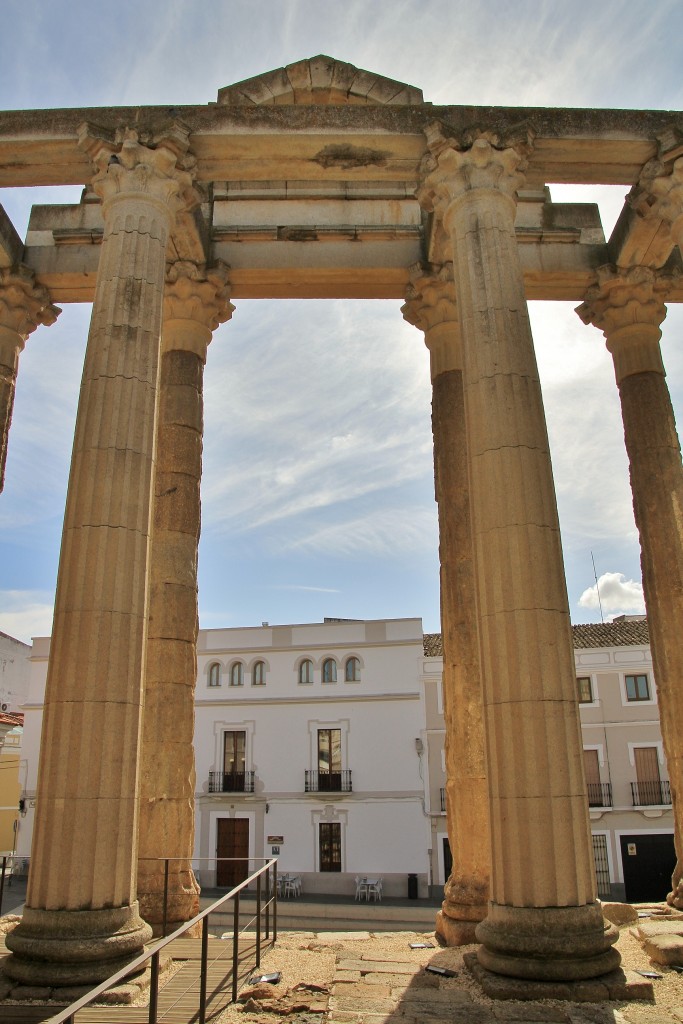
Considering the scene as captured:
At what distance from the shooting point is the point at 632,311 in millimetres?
13602

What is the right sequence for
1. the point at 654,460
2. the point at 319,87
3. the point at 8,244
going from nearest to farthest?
the point at 654,460
the point at 8,244
the point at 319,87

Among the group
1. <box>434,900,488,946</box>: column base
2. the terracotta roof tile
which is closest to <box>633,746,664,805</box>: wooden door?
the terracotta roof tile

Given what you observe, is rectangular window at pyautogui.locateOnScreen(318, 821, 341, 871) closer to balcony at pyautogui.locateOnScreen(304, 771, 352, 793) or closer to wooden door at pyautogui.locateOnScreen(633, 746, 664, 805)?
balcony at pyautogui.locateOnScreen(304, 771, 352, 793)

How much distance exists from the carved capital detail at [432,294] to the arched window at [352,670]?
23653mm

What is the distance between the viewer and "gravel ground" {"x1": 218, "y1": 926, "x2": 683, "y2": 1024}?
6.34m

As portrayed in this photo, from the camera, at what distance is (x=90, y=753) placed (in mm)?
7438

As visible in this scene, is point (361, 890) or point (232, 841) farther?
point (232, 841)

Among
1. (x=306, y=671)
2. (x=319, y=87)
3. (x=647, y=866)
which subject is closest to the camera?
(x=319, y=87)

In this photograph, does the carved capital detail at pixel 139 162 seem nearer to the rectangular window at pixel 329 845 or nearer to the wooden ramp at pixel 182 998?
the wooden ramp at pixel 182 998

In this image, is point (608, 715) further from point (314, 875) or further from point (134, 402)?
point (134, 402)

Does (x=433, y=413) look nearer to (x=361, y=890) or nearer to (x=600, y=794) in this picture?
(x=600, y=794)

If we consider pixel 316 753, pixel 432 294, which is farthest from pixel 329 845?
pixel 432 294

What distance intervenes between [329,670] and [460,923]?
25734 millimetres

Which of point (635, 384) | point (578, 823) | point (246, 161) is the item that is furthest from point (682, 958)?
point (246, 161)
